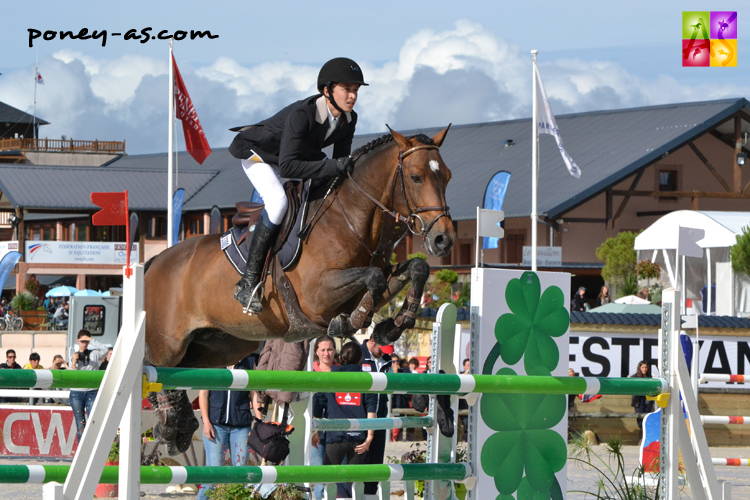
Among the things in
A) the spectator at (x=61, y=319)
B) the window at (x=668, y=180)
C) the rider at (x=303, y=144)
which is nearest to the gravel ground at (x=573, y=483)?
the rider at (x=303, y=144)

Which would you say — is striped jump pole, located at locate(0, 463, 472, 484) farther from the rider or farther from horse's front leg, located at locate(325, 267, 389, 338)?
the rider

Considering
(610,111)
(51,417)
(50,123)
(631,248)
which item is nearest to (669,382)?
(51,417)

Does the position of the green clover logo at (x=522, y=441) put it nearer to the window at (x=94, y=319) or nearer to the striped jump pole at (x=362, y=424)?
the striped jump pole at (x=362, y=424)

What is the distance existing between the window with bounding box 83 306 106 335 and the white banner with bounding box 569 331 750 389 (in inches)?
382

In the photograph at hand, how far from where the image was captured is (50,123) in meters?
68.3

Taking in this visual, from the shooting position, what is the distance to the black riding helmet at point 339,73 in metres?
5.09

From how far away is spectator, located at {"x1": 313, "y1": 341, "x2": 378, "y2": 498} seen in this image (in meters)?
6.88

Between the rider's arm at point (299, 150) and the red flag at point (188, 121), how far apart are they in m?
12.7

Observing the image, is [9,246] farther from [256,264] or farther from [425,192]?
[425,192]

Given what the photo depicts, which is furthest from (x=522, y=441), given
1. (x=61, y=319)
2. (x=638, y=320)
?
(x=61, y=319)

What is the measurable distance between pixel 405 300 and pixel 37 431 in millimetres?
6763

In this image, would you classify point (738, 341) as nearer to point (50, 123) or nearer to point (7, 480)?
point (7, 480)

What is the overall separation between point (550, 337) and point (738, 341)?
981cm

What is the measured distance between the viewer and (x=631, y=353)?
1321 cm
